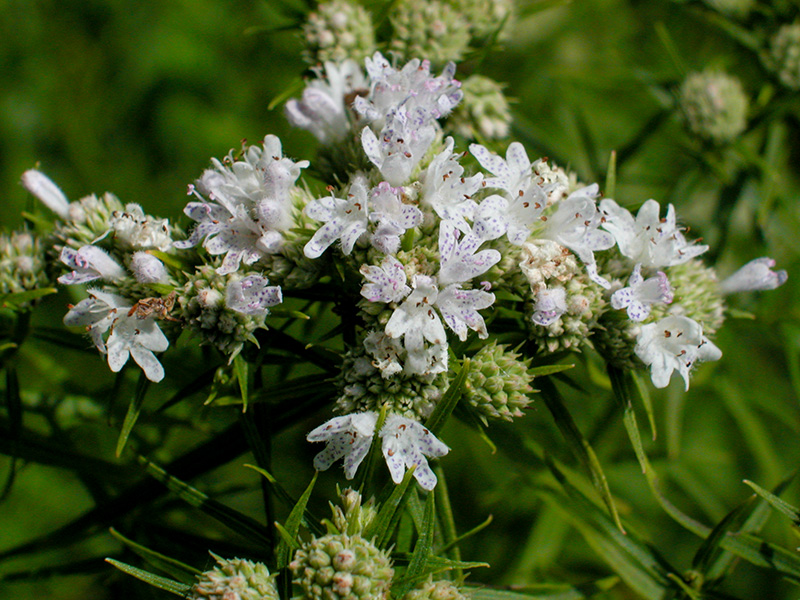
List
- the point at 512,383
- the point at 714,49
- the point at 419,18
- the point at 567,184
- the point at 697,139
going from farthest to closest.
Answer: the point at 714,49 → the point at 697,139 → the point at 419,18 → the point at 567,184 → the point at 512,383

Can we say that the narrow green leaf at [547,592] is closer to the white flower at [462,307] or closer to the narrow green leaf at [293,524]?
the narrow green leaf at [293,524]

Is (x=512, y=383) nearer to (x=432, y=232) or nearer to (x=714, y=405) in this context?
(x=432, y=232)

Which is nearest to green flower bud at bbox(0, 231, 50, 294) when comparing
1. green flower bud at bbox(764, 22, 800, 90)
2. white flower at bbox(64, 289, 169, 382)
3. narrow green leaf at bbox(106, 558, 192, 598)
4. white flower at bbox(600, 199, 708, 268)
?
white flower at bbox(64, 289, 169, 382)

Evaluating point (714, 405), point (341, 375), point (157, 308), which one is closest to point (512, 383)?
point (341, 375)

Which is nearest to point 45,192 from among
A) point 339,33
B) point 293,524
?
point 339,33

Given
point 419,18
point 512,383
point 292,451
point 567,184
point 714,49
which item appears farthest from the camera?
point 714,49

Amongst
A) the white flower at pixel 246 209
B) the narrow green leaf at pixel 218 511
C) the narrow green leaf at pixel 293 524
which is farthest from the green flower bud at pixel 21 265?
the narrow green leaf at pixel 293 524

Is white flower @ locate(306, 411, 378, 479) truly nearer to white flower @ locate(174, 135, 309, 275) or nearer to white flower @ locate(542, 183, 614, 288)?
white flower @ locate(174, 135, 309, 275)
